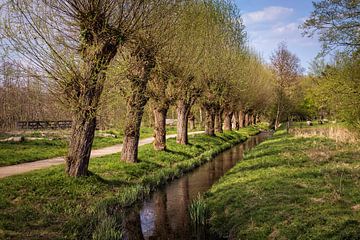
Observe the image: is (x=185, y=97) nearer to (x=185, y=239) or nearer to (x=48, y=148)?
(x=48, y=148)

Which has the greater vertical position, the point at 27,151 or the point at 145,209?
the point at 27,151

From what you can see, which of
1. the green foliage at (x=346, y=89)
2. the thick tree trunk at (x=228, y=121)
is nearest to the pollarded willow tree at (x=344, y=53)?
the green foliage at (x=346, y=89)

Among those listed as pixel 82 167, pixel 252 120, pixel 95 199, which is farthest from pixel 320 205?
pixel 252 120

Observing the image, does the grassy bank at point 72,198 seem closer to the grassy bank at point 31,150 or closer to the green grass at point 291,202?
the green grass at point 291,202

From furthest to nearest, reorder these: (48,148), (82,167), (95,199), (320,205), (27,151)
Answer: (48,148)
(27,151)
(82,167)
(95,199)
(320,205)

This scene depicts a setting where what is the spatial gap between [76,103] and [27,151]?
9.15m

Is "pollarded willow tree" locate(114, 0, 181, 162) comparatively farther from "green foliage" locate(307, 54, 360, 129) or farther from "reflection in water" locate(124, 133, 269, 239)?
"green foliage" locate(307, 54, 360, 129)

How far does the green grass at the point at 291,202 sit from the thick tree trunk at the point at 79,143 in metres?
4.84

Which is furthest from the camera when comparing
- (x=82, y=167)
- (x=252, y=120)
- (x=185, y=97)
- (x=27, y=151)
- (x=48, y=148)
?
(x=252, y=120)

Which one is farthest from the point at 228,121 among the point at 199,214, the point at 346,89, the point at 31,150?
the point at 199,214

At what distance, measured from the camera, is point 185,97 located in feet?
82.3

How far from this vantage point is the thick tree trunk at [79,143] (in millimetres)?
12375

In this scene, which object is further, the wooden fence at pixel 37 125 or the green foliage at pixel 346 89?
the wooden fence at pixel 37 125

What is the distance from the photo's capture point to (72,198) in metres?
11.1
